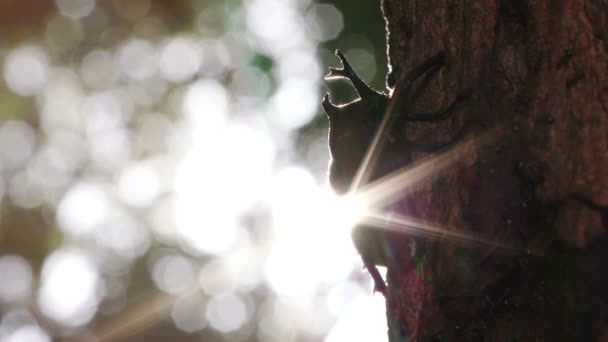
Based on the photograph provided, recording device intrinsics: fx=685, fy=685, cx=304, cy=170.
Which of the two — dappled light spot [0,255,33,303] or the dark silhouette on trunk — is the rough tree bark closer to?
the dark silhouette on trunk

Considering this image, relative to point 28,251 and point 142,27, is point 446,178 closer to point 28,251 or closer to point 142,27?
point 142,27

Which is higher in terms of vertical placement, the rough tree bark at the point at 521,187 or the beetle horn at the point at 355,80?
the beetle horn at the point at 355,80

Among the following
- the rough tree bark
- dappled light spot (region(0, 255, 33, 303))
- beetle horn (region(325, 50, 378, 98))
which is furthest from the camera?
A: dappled light spot (region(0, 255, 33, 303))

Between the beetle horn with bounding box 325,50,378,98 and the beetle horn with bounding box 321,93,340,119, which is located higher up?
the beetle horn with bounding box 325,50,378,98

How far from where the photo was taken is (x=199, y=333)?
24.9m

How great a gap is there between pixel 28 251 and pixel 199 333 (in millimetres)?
6652

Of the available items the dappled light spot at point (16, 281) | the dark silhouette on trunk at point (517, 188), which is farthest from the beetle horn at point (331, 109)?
the dappled light spot at point (16, 281)

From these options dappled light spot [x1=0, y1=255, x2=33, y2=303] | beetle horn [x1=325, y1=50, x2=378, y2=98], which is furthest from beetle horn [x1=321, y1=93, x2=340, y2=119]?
dappled light spot [x1=0, y1=255, x2=33, y2=303]

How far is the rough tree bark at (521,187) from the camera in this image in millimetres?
1607

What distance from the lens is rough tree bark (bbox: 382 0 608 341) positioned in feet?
5.27

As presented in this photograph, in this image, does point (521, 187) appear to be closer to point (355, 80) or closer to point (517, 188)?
point (517, 188)

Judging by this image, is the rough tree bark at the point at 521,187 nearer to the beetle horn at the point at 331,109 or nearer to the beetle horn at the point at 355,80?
the beetle horn at the point at 355,80

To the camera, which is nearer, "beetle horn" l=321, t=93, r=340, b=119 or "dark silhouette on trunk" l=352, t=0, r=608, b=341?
"dark silhouette on trunk" l=352, t=0, r=608, b=341

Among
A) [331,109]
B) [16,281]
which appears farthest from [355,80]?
[16,281]
